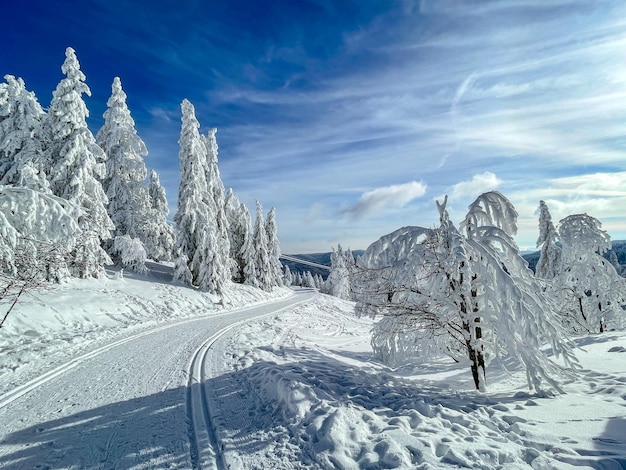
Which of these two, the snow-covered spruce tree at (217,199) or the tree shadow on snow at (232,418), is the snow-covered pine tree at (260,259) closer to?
the snow-covered spruce tree at (217,199)

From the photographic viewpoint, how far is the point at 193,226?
1069 inches

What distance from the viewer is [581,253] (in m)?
17.8

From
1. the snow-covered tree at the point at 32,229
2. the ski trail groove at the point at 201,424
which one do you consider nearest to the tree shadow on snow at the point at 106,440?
the ski trail groove at the point at 201,424

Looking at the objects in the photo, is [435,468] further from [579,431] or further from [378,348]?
[378,348]

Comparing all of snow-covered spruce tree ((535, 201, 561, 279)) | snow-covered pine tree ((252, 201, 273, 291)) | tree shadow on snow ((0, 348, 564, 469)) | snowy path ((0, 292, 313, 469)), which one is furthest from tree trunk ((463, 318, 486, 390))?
snow-covered pine tree ((252, 201, 273, 291))

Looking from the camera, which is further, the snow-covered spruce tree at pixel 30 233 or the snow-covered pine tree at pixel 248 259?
the snow-covered pine tree at pixel 248 259

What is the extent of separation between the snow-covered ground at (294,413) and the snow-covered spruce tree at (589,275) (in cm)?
788

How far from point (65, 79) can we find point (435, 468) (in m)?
Answer: 26.5

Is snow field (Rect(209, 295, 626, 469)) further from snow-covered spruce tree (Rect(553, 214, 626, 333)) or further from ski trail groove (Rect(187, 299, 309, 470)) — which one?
snow-covered spruce tree (Rect(553, 214, 626, 333))

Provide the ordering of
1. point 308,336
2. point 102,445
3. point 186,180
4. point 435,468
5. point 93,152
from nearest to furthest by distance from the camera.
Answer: point 435,468 < point 102,445 < point 308,336 < point 93,152 < point 186,180

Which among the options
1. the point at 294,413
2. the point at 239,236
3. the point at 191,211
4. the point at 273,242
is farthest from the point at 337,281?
the point at 294,413

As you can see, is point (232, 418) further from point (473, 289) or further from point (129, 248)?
point (129, 248)

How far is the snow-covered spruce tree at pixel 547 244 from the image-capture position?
24.7 meters

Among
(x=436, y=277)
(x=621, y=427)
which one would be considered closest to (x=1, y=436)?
Result: (x=436, y=277)
